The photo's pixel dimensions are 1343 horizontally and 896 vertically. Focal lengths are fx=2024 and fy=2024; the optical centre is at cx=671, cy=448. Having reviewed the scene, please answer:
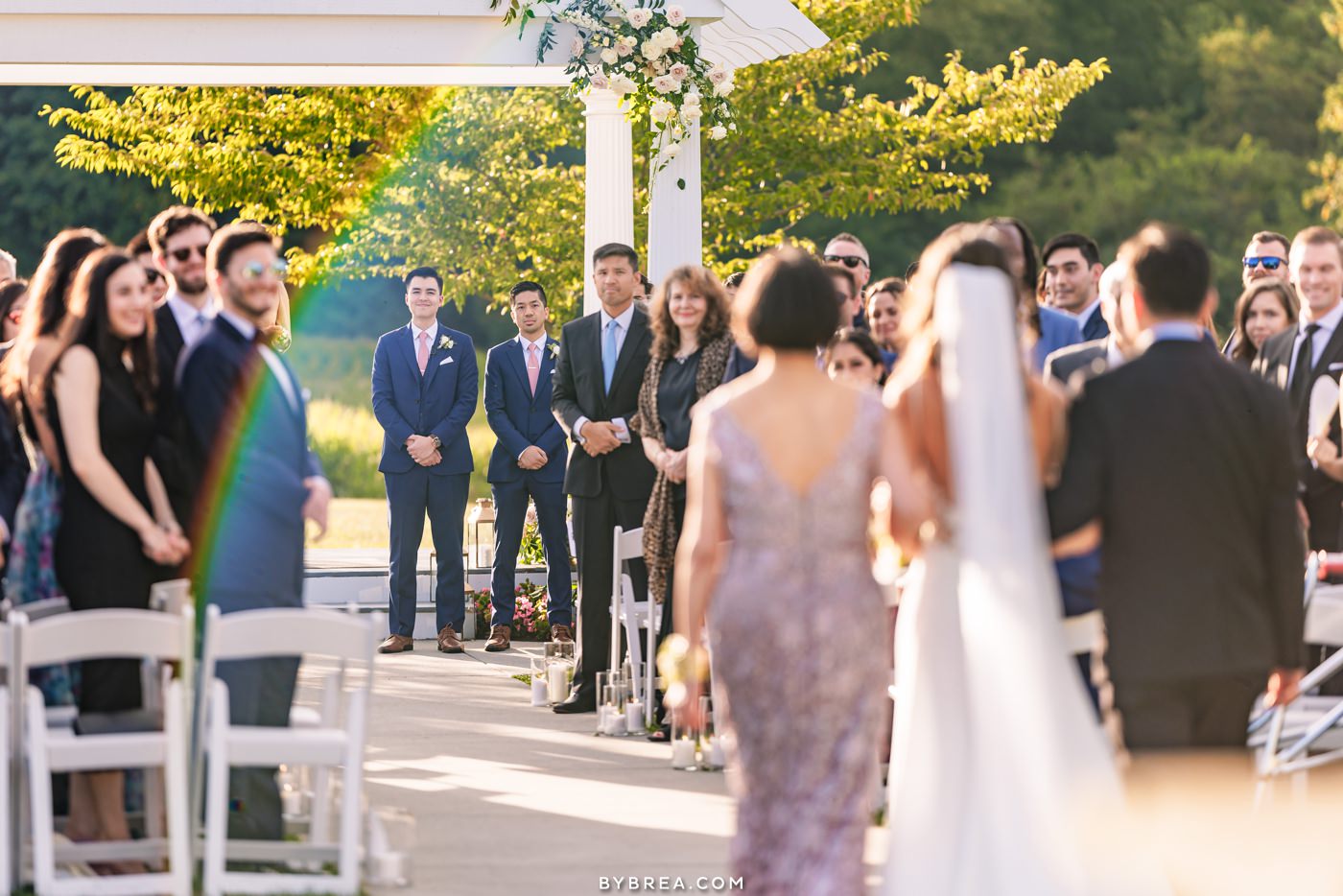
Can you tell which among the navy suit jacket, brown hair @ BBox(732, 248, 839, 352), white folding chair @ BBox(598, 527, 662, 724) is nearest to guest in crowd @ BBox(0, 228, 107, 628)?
the navy suit jacket

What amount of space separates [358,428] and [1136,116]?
585 inches

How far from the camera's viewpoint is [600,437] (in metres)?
10.0

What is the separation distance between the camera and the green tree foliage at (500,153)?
743 inches

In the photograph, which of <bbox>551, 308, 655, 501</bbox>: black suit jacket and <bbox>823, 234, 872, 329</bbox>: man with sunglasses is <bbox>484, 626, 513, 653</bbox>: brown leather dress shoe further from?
<bbox>823, 234, 872, 329</bbox>: man with sunglasses

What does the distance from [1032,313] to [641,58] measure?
4.33m

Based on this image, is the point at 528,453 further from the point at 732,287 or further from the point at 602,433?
the point at 602,433

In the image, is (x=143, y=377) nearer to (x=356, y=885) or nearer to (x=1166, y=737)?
(x=356, y=885)

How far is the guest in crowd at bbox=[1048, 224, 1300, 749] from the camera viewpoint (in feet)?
16.7

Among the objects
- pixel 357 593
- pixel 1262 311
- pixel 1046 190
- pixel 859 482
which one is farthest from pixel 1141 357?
pixel 1046 190

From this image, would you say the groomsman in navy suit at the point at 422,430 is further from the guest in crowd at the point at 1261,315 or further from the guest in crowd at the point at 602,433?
the guest in crowd at the point at 1261,315

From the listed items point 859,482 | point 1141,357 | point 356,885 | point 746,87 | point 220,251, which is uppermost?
point 746,87

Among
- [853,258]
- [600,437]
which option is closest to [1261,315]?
[853,258]

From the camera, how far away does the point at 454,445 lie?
12930 mm

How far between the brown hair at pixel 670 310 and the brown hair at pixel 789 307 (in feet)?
12.4
